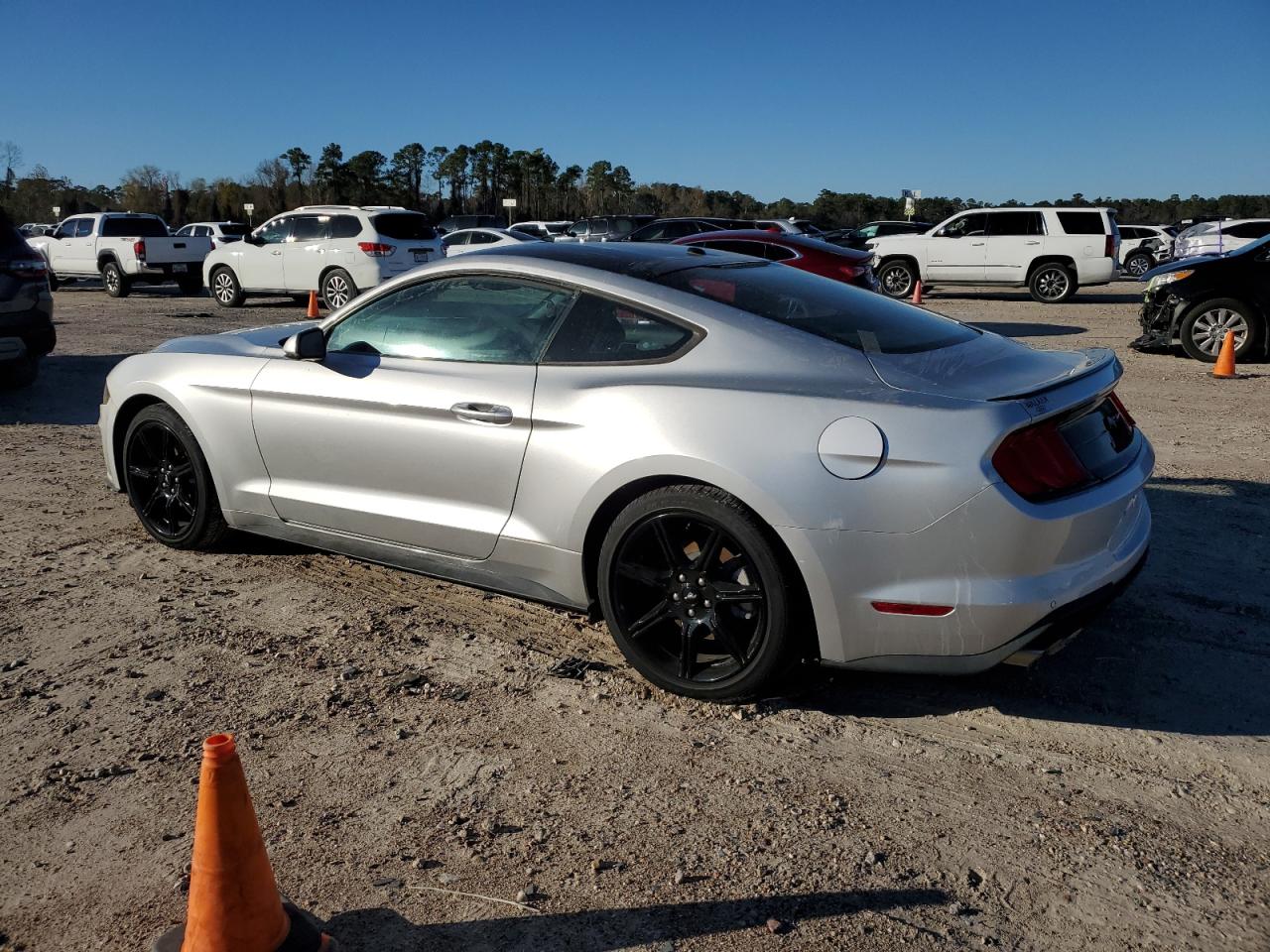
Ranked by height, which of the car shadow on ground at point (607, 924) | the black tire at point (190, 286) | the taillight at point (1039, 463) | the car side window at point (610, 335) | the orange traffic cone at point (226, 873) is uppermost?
the car side window at point (610, 335)

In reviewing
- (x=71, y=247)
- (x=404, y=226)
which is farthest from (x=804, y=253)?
(x=71, y=247)

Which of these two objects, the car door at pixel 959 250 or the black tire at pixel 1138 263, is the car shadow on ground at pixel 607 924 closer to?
the car door at pixel 959 250

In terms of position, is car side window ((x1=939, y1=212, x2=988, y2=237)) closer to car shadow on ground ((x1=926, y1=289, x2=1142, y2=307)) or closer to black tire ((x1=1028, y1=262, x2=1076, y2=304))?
black tire ((x1=1028, y1=262, x2=1076, y2=304))

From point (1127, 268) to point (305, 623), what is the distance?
A: 107 feet

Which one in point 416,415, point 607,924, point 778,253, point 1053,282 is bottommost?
point 607,924

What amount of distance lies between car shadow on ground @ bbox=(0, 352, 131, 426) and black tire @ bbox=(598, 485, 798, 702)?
6.88 m

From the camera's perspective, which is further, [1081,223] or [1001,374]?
[1081,223]

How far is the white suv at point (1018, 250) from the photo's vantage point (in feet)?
67.9

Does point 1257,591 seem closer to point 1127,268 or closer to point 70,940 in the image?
point 70,940

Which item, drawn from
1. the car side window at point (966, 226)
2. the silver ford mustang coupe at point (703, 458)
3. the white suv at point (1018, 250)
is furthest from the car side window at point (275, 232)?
the silver ford mustang coupe at point (703, 458)

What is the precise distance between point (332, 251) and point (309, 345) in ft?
47.9

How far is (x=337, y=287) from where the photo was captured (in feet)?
60.5

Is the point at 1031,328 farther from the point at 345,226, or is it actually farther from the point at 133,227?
the point at 133,227

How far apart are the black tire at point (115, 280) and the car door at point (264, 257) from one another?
444cm
